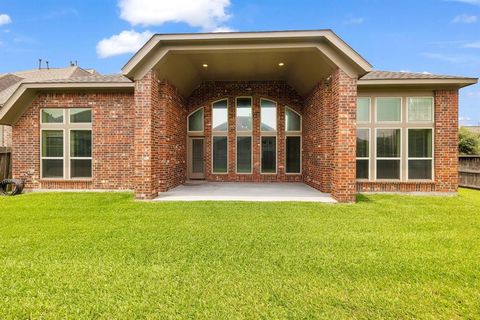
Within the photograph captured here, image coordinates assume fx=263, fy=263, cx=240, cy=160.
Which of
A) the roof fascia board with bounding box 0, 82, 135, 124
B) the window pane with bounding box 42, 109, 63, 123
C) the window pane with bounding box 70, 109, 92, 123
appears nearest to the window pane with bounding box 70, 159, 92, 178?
the window pane with bounding box 70, 109, 92, 123

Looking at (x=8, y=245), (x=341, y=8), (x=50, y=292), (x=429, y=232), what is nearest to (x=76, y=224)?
(x=8, y=245)

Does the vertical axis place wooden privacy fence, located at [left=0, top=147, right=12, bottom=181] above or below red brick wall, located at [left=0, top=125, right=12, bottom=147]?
Result: below

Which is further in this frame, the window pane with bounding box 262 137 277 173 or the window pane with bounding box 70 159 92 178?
the window pane with bounding box 262 137 277 173

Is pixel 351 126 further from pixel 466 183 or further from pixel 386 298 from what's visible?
pixel 466 183

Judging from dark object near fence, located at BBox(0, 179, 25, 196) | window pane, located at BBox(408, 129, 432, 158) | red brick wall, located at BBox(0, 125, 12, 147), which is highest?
red brick wall, located at BBox(0, 125, 12, 147)

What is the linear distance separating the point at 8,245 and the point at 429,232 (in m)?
7.05

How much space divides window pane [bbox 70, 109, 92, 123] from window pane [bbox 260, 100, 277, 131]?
675 centimetres

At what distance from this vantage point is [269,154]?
11703 millimetres

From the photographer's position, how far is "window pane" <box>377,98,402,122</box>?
883cm

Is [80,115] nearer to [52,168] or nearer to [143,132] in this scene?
[52,168]

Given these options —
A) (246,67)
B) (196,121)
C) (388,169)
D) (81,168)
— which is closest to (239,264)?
(388,169)

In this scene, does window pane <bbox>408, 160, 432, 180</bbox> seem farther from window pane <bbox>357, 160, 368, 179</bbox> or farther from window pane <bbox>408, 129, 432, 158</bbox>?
window pane <bbox>357, 160, 368, 179</bbox>

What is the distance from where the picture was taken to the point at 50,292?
277cm

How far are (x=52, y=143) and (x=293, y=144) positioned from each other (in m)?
9.27
